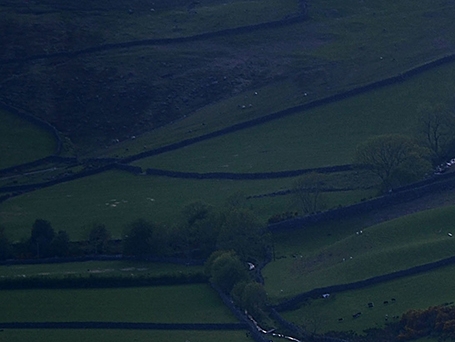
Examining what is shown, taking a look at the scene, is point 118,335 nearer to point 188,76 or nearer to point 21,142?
point 21,142

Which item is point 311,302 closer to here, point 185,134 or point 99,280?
point 99,280

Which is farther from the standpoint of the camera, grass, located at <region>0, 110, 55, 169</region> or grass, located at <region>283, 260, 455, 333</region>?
grass, located at <region>0, 110, 55, 169</region>

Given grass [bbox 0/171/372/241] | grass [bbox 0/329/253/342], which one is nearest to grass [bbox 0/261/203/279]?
grass [bbox 0/171/372/241]

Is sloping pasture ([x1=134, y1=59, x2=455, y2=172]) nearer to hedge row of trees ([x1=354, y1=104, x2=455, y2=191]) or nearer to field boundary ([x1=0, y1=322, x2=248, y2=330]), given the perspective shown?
hedge row of trees ([x1=354, y1=104, x2=455, y2=191])

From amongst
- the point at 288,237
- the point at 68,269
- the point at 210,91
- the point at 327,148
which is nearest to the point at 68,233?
the point at 68,269

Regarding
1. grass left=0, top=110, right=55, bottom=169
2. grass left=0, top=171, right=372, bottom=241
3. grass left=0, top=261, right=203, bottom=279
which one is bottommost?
grass left=0, top=261, right=203, bottom=279

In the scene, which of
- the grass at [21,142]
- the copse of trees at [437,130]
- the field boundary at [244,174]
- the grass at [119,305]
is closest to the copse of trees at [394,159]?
the copse of trees at [437,130]

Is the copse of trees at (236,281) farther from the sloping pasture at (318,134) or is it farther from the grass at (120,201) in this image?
the sloping pasture at (318,134)
